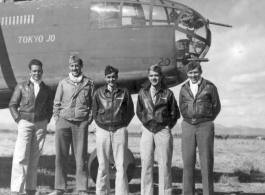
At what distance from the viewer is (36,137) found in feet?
17.0

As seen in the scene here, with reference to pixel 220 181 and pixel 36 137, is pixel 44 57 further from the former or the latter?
pixel 220 181

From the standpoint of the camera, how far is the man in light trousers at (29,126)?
5.06m

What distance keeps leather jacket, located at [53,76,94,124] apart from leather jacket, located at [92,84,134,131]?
11.2 inches

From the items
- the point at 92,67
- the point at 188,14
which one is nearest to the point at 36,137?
the point at 92,67

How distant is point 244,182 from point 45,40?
519cm

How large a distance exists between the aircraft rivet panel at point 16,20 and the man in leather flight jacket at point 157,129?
3.33m

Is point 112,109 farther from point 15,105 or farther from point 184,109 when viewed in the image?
point 15,105

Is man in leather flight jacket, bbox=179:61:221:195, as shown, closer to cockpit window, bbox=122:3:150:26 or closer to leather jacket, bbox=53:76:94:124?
leather jacket, bbox=53:76:94:124

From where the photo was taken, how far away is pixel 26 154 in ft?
16.7

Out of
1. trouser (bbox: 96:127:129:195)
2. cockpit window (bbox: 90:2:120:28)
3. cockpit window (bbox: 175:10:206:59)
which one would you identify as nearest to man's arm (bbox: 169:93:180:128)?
trouser (bbox: 96:127:129:195)

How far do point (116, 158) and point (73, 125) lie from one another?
86 cm

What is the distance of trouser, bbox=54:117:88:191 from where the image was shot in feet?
16.6

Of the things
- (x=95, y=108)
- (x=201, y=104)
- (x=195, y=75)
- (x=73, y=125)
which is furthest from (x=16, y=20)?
(x=201, y=104)

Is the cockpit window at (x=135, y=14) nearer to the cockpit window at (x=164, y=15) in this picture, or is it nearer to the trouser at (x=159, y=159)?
the cockpit window at (x=164, y=15)
